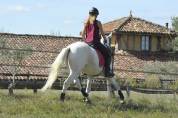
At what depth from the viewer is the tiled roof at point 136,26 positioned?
5445 cm

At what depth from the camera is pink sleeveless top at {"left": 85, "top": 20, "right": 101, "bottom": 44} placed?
446 inches

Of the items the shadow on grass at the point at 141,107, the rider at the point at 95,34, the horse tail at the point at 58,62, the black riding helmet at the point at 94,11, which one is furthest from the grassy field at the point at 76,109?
the black riding helmet at the point at 94,11

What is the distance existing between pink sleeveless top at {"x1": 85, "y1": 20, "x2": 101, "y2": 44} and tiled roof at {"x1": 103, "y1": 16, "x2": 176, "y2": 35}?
42.1 meters

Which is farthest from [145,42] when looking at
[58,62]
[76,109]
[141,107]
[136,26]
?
[76,109]

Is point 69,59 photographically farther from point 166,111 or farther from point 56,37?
point 56,37

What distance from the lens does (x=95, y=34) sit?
37.3ft

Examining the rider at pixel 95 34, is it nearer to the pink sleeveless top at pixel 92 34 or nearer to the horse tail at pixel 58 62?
the pink sleeveless top at pixel 92 34

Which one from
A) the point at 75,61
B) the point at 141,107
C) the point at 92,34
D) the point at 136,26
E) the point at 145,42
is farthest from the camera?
the point at 145,42

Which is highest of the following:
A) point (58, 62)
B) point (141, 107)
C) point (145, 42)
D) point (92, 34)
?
point (145, 42)

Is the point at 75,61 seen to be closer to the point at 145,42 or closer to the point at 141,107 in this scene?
the point at 141,107

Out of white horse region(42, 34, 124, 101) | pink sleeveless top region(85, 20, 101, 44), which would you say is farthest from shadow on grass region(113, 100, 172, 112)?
pink sleeveless top region(85, 20, 101, 44)

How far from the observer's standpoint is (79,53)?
35.1ft

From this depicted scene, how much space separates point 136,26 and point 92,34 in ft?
146

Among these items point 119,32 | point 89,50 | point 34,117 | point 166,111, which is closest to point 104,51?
point 89,50
